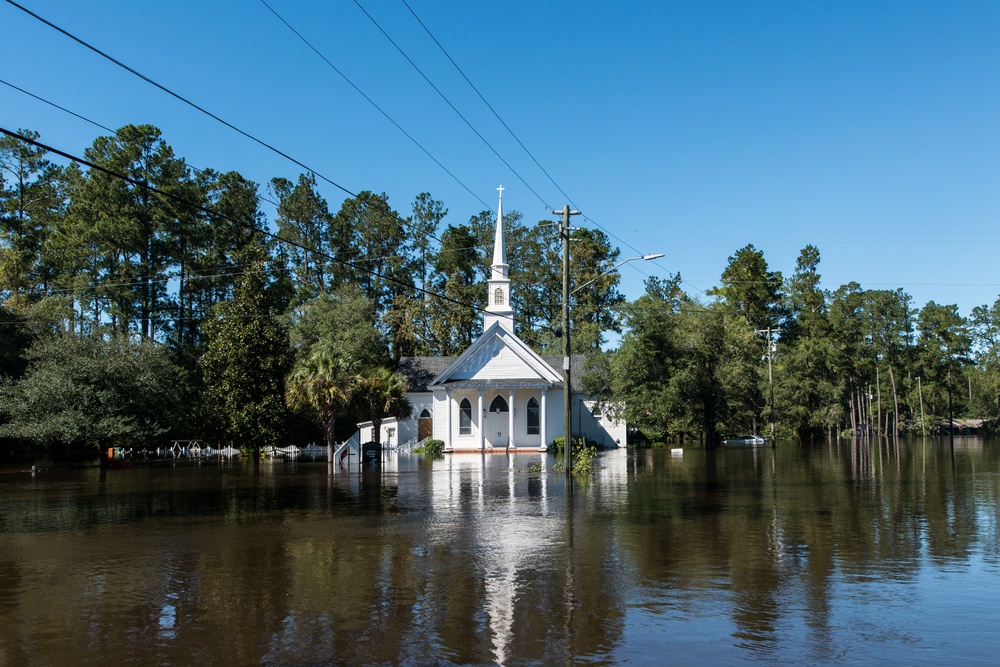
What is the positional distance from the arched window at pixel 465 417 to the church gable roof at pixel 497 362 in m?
1.62

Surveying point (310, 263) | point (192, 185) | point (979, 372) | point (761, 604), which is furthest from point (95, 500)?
point (979, 372)

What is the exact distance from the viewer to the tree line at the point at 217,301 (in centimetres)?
3684

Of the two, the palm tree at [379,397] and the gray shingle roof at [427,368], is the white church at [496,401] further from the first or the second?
the gray shingle roof at [427,368]

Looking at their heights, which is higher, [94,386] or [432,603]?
[94,386]

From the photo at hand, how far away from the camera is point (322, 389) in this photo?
131 ft

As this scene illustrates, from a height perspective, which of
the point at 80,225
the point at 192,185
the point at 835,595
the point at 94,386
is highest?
the point at 192,185

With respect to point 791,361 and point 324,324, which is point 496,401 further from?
point 791,361

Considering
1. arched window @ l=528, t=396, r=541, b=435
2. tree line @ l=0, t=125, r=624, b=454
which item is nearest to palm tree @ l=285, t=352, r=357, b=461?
tree line @ l=0, t=125, r=624, b=454

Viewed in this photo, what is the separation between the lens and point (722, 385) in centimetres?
5200

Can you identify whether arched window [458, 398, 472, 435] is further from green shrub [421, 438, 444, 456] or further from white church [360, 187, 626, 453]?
green shrub [421, 438, 444, 456]

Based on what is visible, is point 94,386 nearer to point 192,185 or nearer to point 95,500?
point 95,500

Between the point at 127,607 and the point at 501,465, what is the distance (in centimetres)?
2604

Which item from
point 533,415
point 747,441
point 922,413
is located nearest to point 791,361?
point 747,441

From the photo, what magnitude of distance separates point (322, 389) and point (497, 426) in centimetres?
1188
